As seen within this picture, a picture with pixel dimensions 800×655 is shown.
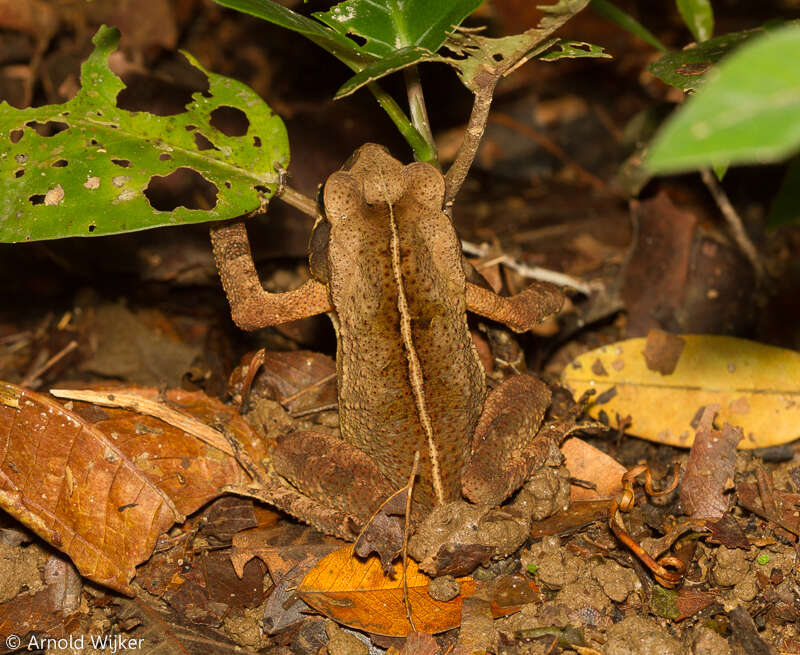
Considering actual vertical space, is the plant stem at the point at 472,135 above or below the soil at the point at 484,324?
above

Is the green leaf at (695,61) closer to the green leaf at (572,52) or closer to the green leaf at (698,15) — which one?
the green leaf at (572,52)

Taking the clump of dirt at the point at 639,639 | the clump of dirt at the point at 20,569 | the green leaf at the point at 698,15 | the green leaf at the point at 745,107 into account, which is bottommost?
the clump of dirt at the point at 20,569

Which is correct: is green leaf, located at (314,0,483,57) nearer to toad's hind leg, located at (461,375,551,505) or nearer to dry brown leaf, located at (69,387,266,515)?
toad's hind leg, located at (461,375,551,505)

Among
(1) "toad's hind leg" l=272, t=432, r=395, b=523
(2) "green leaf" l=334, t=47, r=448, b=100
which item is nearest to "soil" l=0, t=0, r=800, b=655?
(1) "toad's hind leg" l=272, t=432, r=395, b=523

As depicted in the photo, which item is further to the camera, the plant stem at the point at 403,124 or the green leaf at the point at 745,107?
the plant stem at the point at 403,124

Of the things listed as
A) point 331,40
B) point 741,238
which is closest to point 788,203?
point 331,40

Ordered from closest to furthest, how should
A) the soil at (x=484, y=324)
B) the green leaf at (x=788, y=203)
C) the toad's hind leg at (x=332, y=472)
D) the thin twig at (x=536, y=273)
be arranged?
the green leaf at (x=788, y=203) → the soil at (x=484, y=324) → the toad's hind leg at (x=332, y=472) → the thin twig at (x=536, y=273)

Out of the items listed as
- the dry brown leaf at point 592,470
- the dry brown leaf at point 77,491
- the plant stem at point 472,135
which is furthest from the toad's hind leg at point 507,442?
the dry brown leaf at point 77,491
